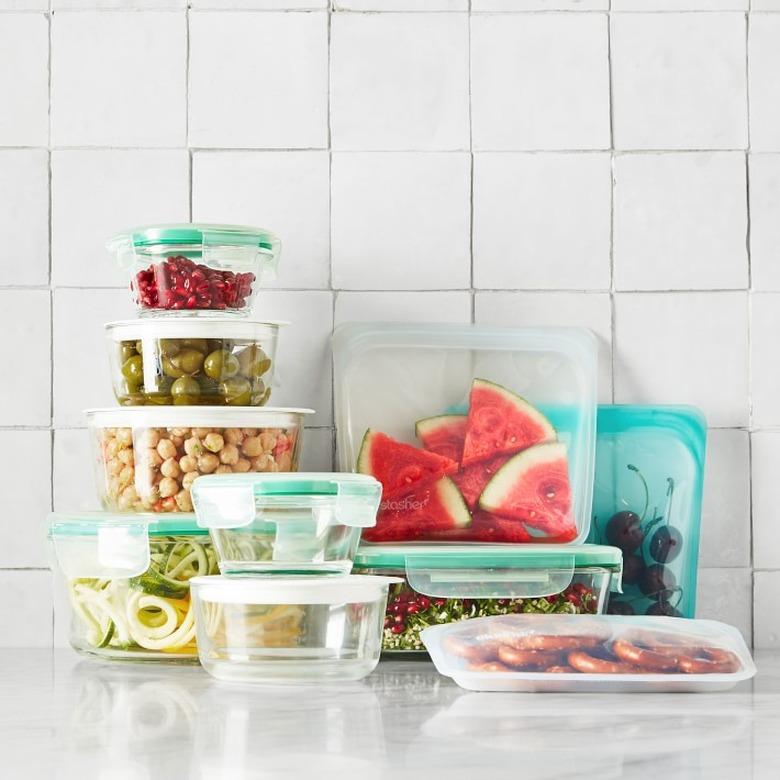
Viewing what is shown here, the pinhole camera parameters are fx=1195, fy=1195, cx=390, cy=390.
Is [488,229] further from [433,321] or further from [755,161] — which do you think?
[755,161]

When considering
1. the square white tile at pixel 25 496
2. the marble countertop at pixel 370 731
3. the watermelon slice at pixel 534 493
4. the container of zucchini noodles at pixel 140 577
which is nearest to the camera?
the marble countertop at pixel 370 731

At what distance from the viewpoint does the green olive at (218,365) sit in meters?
1.31

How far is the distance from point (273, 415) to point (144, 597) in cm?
24

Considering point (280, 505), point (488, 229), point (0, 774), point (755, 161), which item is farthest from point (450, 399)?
point (0, 774)

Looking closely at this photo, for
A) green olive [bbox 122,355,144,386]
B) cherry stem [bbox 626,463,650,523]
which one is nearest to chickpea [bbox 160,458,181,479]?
green olive [bbox 122,355,144,386]

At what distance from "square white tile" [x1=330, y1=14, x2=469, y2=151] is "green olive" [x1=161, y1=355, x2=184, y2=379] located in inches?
16.3

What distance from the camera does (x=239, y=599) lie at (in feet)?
3.80

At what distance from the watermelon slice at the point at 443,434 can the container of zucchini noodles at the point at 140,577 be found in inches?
12.8

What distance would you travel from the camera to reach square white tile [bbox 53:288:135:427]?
1.54 m

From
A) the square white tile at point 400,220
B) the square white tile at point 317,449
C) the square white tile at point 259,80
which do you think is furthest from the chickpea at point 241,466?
the square white tile at point 259,80

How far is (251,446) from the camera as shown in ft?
4.30

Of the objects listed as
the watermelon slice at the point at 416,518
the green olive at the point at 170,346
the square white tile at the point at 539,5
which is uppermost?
the square white tile at the point at 539,5

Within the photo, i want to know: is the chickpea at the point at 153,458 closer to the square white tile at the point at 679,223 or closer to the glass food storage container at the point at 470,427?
the glass food storage container at the point at 470,427

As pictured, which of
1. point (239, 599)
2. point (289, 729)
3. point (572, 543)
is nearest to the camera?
point (289, 729)
